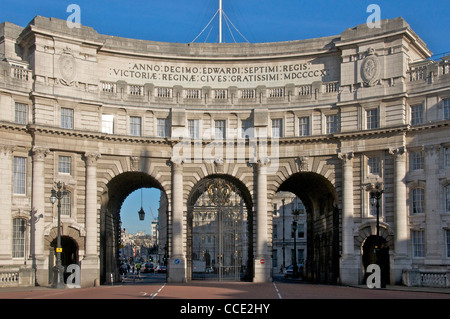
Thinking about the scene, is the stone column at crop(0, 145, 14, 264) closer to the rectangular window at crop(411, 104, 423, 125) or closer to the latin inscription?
the latin inscription

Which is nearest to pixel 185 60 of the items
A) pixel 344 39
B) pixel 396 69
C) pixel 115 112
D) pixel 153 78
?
pixel 153 78

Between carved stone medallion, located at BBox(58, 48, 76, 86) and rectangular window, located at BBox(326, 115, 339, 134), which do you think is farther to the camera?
rectangular window, located at BBox(326, 115, 339, 134)

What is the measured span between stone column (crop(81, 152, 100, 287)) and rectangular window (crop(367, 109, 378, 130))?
2069 cm

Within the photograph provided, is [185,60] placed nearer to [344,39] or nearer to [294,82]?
[294,82]

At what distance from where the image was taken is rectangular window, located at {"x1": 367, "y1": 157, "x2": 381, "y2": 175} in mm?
54244

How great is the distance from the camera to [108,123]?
5628 cm

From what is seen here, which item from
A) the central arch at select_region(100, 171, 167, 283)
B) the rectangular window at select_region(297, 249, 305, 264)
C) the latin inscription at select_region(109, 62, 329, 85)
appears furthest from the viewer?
the rectangular window at select_region(297, 249, 305, 264)

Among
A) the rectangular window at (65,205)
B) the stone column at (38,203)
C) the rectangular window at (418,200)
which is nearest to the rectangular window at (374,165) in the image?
the rectangular window at (418,200)

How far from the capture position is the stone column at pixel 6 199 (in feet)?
165

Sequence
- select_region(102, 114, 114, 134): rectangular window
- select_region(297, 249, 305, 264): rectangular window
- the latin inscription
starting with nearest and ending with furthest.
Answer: select_region(102, 114, 114, 134): rectangular window < the latin inscription < select_region(297, 249, 305, 264): rectangular window

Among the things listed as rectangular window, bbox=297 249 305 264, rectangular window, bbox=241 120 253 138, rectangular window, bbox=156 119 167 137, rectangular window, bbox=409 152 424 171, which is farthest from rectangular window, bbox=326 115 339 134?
rectangular window, bbox=297 249 305 264

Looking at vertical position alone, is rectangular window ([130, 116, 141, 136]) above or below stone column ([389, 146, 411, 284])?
above

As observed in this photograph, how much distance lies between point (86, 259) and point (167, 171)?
9.44m

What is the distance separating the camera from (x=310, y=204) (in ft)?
214
